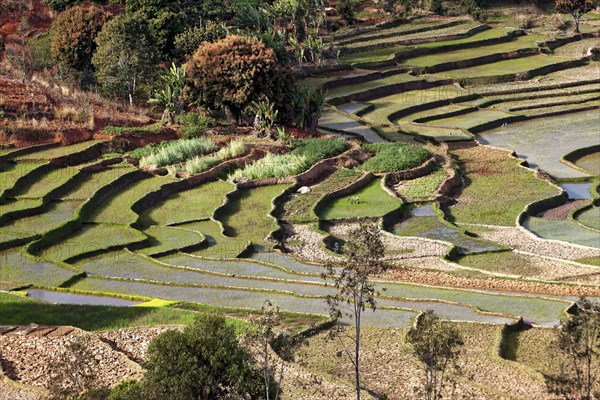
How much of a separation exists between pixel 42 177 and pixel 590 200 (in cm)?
2013

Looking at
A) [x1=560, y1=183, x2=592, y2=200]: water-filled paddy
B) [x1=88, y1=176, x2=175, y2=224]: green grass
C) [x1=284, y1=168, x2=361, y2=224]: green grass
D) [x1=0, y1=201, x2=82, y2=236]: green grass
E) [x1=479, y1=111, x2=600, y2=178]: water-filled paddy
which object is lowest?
[x1=560, y1=183, x2=592, y2=200]: water-filled paddy

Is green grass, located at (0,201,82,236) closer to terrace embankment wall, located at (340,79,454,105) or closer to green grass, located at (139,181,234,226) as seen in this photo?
green grass, located at (139,181,234,226)

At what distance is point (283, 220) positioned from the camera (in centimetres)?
3581

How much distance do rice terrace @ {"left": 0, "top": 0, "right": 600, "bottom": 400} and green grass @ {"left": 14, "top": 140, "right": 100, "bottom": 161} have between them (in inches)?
4.7

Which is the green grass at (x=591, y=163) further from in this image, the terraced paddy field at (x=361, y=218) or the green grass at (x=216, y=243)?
the green grass at (x=216, y=243)

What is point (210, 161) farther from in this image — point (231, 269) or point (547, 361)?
point (547, 361)

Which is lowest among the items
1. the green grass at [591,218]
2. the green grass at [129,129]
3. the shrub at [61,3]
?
the green grass at [591,218]

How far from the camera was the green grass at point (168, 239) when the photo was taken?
32.1m

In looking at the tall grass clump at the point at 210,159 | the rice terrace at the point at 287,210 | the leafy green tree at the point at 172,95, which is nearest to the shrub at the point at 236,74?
the rice terrace at the point at 287,210

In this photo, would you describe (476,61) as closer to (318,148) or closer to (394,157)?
(394,157)

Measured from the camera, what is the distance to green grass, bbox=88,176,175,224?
114ft

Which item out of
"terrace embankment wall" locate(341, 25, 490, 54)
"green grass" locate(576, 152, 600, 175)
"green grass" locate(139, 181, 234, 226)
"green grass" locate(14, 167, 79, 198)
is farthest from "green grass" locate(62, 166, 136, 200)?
"terrace embankment wall" locate(341, 25, 490, 54)

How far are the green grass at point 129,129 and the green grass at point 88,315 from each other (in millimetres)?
17740

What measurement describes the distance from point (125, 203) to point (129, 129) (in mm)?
8122
